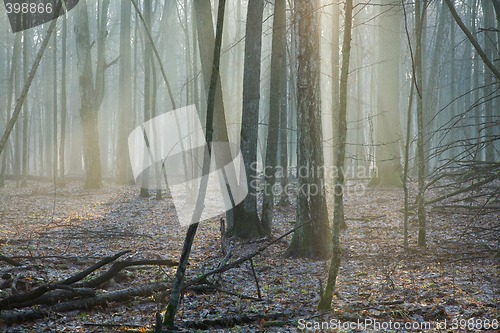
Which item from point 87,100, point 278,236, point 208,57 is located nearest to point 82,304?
point 278,236

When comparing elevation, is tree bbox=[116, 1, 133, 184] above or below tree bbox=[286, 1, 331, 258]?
above

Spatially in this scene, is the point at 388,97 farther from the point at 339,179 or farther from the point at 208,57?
the point at 339,179

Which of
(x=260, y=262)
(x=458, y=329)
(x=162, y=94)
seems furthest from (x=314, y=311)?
(x=162, y=94)

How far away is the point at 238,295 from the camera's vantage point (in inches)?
A: 236

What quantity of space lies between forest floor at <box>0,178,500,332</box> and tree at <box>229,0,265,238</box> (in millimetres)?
534

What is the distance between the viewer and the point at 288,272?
7871mm

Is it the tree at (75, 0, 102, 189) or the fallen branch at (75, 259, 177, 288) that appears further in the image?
the tree at (75, 0, 102, 189)

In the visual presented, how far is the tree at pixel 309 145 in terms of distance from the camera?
813cm

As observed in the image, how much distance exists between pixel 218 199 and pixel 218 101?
30.2ft

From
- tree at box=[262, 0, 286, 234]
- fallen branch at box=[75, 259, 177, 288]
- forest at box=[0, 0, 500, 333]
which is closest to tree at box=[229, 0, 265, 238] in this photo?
forest at box=[0, 0, 500, 333]

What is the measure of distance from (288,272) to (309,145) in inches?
82.7

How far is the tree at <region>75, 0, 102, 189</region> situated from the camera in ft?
70.9

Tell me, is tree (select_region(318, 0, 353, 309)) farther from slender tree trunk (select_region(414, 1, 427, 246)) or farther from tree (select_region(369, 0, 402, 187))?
tree (select_region(369, 0, 402, 187))

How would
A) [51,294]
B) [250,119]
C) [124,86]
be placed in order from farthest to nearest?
[124,86], [250,119], [51,294]
